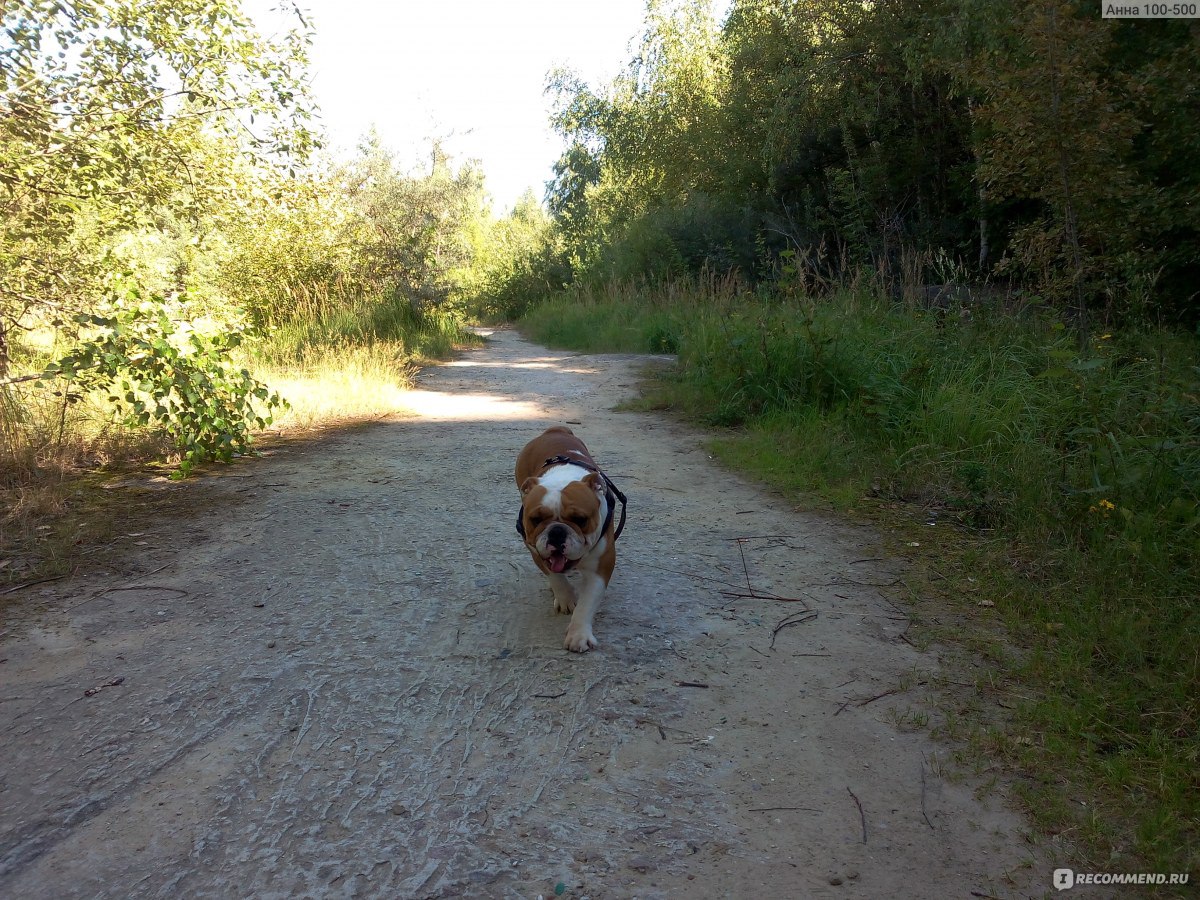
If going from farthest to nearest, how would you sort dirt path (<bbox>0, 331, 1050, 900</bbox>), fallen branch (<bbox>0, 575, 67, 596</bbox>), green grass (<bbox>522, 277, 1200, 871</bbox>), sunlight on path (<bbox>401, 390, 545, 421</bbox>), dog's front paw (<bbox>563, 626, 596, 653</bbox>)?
1. sunlight on path (<bbox>401, 390, 545, 421</bbox>)
2. fallen branch (<bbox>0, 575, 67, 596</bbox>)
3. dog's front paw (<bbox>563, 626, 596, 653</bbox>)
4. green grass (<bbox>522, 277, 1200, 871</bbox>)
5. dirt path (<bbox>0, 331, 1050, 900</bbox>)

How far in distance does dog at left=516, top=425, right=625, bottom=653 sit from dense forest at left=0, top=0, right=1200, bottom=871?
1543mm

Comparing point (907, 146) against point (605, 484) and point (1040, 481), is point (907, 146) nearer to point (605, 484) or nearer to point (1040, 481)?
point (1040, 481)

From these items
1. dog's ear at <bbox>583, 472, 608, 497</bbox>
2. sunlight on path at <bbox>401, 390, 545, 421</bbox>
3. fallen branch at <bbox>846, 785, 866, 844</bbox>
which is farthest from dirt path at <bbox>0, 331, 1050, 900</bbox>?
sunlight on path at <bbox>401, 390, 545, 421</bbox>

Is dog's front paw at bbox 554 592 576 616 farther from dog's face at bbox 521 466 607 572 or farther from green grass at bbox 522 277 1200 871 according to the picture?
green grass at bbox 522 277 1200 871

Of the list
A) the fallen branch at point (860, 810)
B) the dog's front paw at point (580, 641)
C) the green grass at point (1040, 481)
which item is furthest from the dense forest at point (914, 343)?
the dog's front paw at point (580, 641)

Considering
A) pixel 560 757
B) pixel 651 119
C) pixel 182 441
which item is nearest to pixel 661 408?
pixel 182 441

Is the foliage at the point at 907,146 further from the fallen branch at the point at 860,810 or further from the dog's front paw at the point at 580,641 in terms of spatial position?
the fallen branch at the point at 860,810

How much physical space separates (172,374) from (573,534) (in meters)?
4.08

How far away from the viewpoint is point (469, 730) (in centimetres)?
272

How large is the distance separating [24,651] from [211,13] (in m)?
5.88

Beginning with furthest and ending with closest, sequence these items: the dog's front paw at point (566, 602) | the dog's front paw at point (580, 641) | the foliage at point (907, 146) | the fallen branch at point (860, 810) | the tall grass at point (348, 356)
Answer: the tall grass at point (348, 356) < the foliage at point (907, 146) < the dog's front paw at point (566, 602) < the dog's front paw at point (580, 641) < the fallen branch at point (860, 810)

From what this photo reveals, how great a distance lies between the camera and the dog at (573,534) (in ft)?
10.5

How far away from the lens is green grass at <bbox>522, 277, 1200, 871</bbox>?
98.5 inches

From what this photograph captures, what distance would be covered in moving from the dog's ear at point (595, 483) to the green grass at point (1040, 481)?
1795 mm
